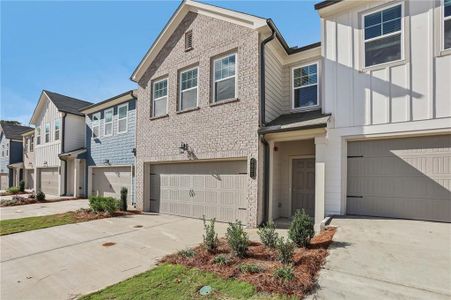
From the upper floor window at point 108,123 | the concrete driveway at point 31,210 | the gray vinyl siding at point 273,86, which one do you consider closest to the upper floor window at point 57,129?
the upper floor window at point 108,123

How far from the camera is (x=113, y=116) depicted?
51.1ft

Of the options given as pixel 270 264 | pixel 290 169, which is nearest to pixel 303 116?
pixel 290 169

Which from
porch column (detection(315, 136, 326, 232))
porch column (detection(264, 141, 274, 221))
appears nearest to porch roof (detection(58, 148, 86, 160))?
porch column (detection(264, 141, 274, 221))

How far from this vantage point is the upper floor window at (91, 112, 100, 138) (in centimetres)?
1677

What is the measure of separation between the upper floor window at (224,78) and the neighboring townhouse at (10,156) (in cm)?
2716

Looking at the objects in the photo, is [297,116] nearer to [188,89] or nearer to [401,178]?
[401,178]

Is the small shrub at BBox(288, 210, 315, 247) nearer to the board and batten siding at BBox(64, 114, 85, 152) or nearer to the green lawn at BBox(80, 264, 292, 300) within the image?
the green lawn at BBox(80, 264, 292, 300)

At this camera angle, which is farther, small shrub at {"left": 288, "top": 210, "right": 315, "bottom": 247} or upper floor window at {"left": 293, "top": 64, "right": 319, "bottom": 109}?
upper floor window at {"left": 293, "top": 64, "right": 319, "bottom": 109}

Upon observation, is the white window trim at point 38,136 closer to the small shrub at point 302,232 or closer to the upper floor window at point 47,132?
the upper floor window at point 47,132

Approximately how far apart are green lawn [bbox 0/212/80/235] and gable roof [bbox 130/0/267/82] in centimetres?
710

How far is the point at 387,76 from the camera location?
7207mm

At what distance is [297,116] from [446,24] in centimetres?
453

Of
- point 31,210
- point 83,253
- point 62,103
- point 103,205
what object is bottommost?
point 31,210

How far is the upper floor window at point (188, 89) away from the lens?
34.9ft
